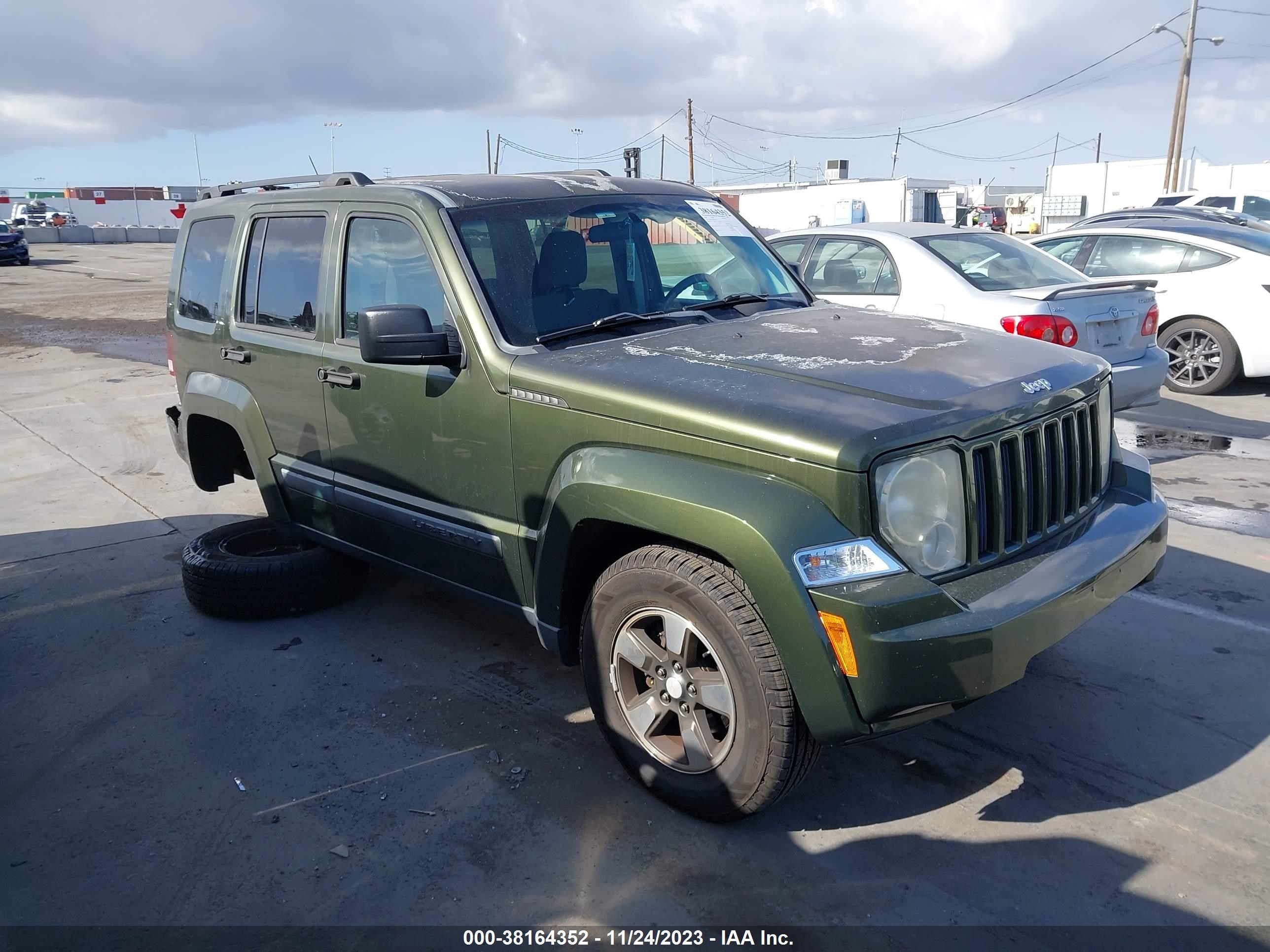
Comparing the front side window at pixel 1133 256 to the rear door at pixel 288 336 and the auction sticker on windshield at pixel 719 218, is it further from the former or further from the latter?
the rear door at pixel 288 336

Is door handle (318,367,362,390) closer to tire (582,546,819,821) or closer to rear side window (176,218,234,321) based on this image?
rear side window (176,218,234,321)

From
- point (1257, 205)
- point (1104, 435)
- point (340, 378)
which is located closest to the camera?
point (1104, 435)

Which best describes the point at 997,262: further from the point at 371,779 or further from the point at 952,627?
the point at 371,779

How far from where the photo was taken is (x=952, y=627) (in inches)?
109

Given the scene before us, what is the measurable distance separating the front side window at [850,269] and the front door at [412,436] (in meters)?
4.15

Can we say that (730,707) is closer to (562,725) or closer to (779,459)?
(779,459)

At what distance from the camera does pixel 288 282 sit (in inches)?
185

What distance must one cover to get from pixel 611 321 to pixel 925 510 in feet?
4.98

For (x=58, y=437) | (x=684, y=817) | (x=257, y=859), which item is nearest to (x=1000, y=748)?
(x=684, y=817)

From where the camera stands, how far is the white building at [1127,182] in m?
46.4

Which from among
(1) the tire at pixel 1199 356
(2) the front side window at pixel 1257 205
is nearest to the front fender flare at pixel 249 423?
(1) the tire at pixel 1199 356

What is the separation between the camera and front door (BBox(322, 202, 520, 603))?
3771 millimetres

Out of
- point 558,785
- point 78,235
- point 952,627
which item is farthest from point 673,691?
point 78,235

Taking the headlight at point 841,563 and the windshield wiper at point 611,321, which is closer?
the headlight at point 841,563
